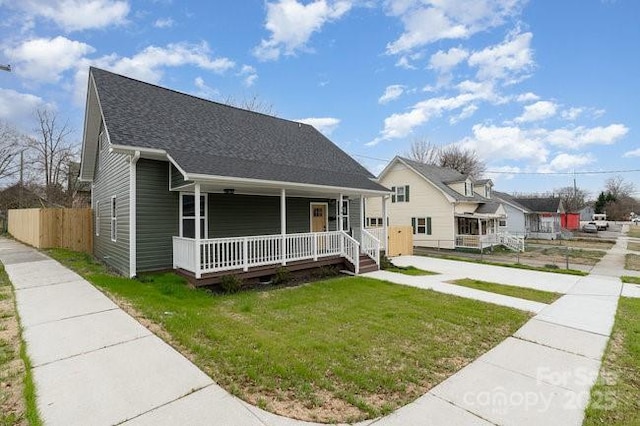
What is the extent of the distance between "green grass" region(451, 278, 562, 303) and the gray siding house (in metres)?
3.40

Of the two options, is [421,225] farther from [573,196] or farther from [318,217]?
[573,196]

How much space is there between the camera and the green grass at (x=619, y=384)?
3258 millimetres

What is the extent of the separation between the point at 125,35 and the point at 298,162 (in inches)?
348

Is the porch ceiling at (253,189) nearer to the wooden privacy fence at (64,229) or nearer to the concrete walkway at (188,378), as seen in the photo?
the concrete walkway at (188,378)

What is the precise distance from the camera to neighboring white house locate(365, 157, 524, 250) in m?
22.3

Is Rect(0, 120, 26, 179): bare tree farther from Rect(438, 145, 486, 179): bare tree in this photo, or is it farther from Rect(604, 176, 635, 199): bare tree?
Rect(604, 176, 635, 199): bare tree

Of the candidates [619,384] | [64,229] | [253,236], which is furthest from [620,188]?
[64,229]

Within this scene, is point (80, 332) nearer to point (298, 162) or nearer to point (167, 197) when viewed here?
point (167, 197)

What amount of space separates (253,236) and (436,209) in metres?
16.7

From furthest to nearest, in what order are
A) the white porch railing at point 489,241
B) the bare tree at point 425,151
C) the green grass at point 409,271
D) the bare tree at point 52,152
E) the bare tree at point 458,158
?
the bare tree at point 458,158 < the bare tree at point 425,151 < the bare tree at point 52,152 < the white porch railing at point 489,241 < the green grass at point 409,271

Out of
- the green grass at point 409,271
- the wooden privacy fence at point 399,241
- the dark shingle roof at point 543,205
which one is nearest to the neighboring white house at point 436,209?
the wooden privacy fence at point 399,241

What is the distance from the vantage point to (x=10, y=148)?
93.9 feet

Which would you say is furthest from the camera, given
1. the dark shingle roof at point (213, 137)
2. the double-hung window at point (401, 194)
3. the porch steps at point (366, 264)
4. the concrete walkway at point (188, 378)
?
the double-hung window at point (401, 194)

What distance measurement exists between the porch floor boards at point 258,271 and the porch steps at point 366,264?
69cm
